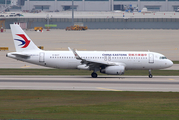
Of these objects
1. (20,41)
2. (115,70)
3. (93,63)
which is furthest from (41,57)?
(115,70)

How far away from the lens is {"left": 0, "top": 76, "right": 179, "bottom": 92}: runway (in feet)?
125

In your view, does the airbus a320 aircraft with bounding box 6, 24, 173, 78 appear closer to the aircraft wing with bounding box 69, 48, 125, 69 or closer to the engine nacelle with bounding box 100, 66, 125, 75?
the aircraft wing with bounding box 69, 48, 125, 69

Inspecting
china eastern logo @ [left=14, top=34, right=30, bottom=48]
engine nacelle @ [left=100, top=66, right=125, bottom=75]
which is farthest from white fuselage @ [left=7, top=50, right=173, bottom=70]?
engine nacelle @ [left=100, top=66, right=125, bottom=75]

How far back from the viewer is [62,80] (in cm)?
4394

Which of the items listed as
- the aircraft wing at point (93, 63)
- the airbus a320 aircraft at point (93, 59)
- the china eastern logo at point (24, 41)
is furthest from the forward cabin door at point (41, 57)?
the aircraft wing at point (93, 63)

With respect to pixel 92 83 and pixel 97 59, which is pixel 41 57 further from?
pixel 92 83

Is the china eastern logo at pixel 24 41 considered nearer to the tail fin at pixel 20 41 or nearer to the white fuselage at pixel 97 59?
the tail fin at pixel 20 41
